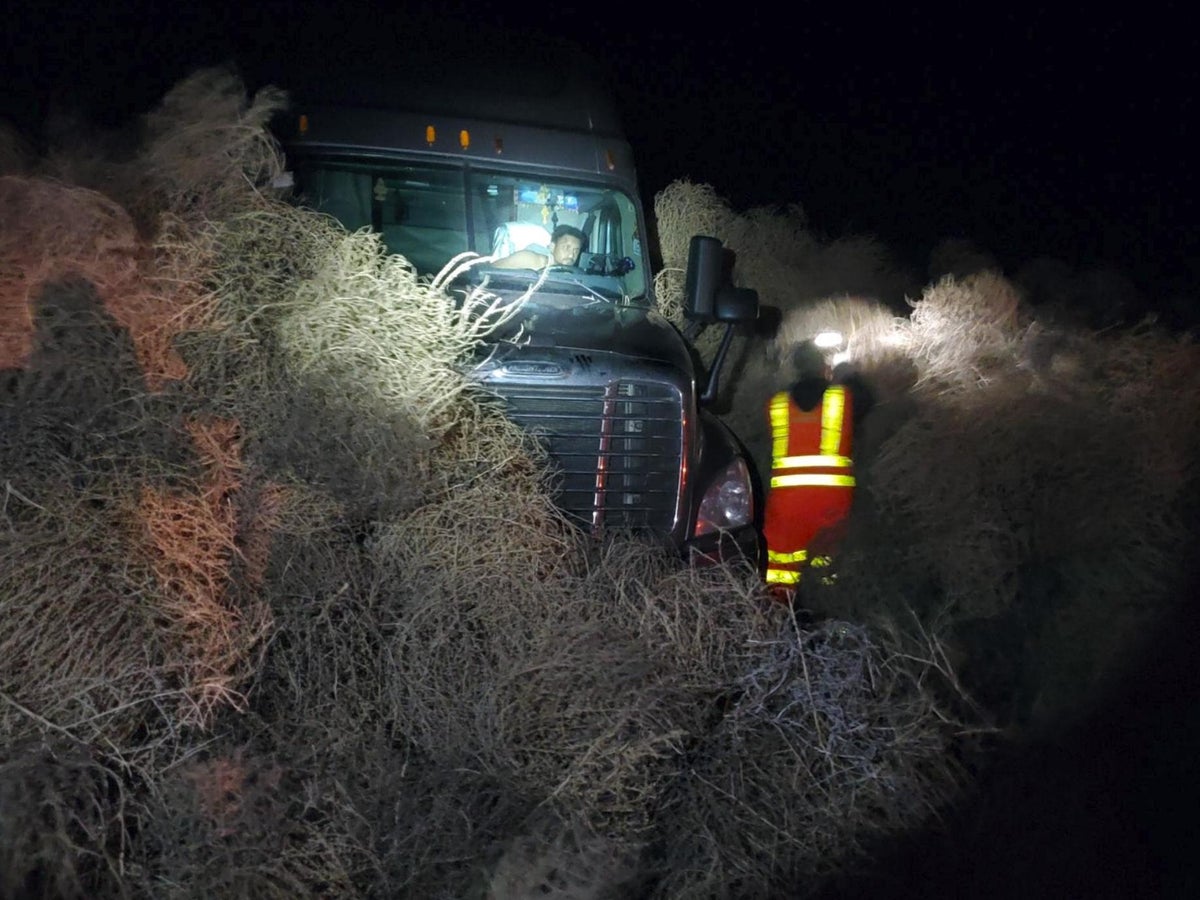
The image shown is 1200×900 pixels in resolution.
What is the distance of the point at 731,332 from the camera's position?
6.09 m

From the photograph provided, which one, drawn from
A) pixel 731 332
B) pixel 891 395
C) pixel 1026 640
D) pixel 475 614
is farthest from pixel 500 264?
pixel 1026 640

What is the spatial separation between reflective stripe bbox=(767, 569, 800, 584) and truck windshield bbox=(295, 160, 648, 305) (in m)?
1.82

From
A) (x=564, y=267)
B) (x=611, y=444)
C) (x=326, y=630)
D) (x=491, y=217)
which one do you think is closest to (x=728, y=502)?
(x=611, y=444)

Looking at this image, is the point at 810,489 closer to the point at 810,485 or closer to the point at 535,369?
the point at 810,485

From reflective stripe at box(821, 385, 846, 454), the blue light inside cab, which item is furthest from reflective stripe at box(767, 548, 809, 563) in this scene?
the blue light inside cab

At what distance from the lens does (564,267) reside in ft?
19.7

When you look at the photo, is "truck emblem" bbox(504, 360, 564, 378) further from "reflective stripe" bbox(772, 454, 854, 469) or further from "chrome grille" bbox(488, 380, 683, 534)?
"reflective stripe" bbox(772, 454, 854, 469)

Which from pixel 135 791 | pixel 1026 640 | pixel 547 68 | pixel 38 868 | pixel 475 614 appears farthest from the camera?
pixel 547 68

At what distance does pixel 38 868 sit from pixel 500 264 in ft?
11.7

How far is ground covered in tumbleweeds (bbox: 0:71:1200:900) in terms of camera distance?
11.2 ft

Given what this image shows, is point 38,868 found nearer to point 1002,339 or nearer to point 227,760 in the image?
point 227,760

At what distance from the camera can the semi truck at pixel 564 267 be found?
5.16 metres

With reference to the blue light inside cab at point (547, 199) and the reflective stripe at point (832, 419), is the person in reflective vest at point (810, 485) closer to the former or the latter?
the reflective stripe at point (832, 419)

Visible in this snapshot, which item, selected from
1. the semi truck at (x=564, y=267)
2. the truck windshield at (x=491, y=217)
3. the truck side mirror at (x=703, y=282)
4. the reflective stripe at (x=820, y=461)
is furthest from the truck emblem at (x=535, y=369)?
the reflective stripe at (x=820, y=461)
